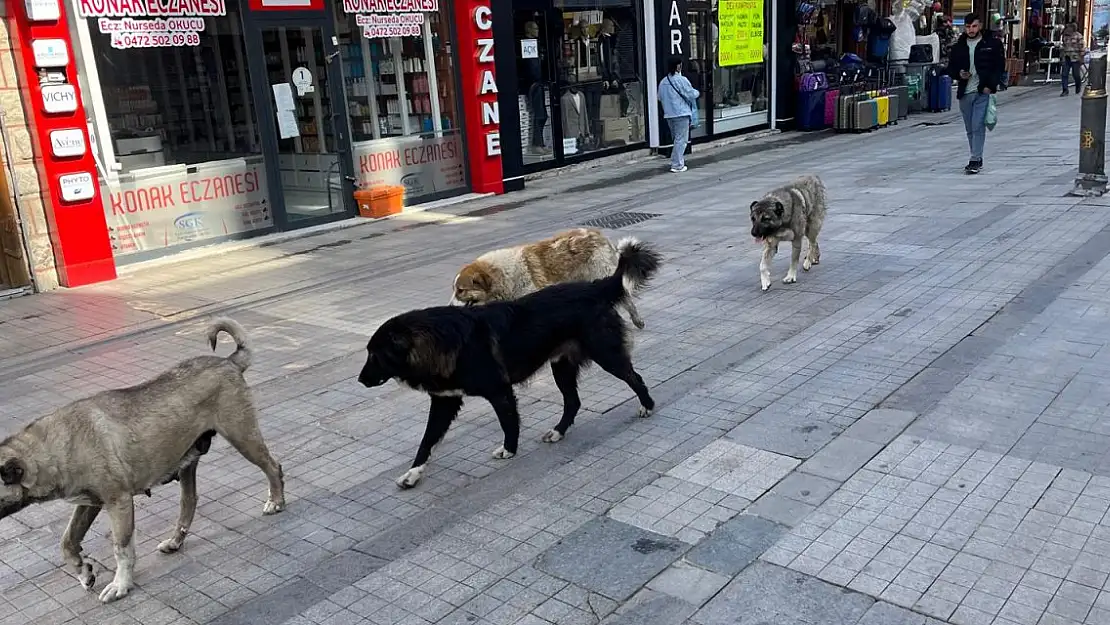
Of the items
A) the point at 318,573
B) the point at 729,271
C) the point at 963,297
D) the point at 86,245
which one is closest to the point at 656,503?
the point at 318,573

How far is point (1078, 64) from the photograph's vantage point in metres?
24.7

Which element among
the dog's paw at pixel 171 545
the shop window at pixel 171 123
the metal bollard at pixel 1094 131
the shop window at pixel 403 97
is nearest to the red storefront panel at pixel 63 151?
the shop window at pixel 171 123

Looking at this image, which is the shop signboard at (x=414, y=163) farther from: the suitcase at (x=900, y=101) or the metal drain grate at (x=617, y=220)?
the suitcase at (x=900, y=101)

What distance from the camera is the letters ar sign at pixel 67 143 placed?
31.9 ft

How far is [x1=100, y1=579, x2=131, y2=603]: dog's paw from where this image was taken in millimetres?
4004

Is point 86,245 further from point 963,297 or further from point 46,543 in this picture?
point 963,297

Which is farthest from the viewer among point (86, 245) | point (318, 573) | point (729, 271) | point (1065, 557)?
point (86, 245)

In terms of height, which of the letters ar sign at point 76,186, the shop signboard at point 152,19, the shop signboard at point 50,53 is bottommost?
the letters ar sign at point 76,186

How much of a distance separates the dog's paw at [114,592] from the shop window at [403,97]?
9932 mm

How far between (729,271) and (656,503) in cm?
489

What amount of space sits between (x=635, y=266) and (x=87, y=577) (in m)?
3.38

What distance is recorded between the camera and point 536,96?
16094 mm

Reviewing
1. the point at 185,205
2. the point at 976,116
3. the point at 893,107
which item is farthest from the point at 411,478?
the point at 893,107

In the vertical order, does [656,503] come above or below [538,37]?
below
